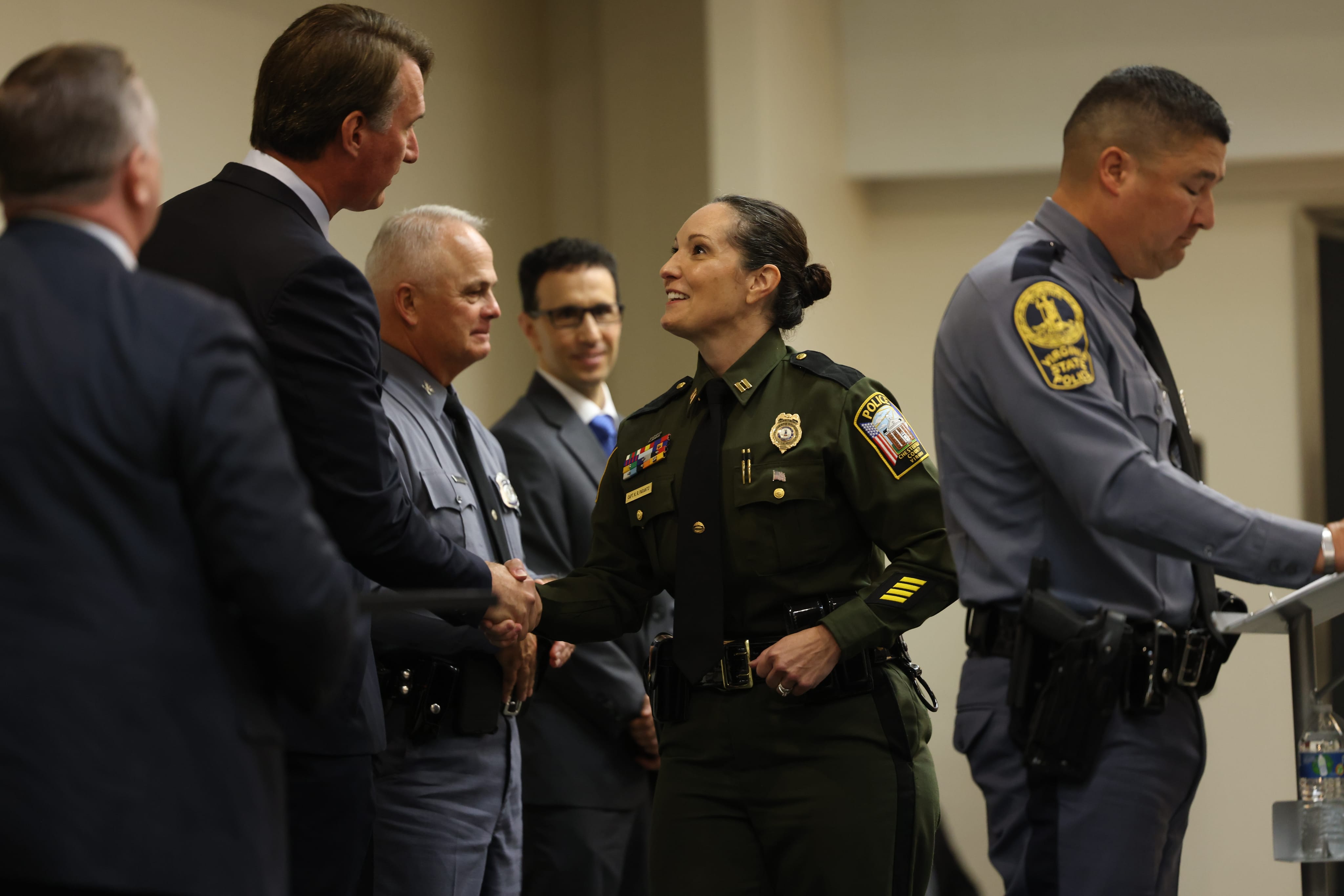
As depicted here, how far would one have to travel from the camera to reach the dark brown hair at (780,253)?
2.28 m

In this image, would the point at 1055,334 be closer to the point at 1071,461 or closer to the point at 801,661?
the point at 1071,461

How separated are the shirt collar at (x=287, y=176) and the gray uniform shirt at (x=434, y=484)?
14.6 inches

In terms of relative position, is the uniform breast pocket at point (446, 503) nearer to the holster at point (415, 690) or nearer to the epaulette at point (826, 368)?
the holster at point (415, 690)

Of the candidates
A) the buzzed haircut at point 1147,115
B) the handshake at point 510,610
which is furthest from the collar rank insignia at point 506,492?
the buzzed haircut at point 1147,115

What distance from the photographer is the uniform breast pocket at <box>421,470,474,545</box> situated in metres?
2.35

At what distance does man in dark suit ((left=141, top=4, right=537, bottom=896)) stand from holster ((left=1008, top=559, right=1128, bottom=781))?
0.79 metres

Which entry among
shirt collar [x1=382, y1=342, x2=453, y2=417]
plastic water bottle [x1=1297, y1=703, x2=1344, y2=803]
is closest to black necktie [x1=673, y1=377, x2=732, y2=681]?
shirt collar [x1=382, y1=342, x2=453, y2=417]

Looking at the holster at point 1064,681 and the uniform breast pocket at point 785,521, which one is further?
the uniform breast pocket at point 785,521

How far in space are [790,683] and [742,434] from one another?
0.42 metres

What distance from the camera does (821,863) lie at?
6.50ft

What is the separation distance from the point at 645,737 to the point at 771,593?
988 millimetres

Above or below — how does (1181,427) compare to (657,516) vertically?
above

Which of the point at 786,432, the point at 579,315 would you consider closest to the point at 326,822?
the point at 786,432

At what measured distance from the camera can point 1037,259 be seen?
7.04ft
